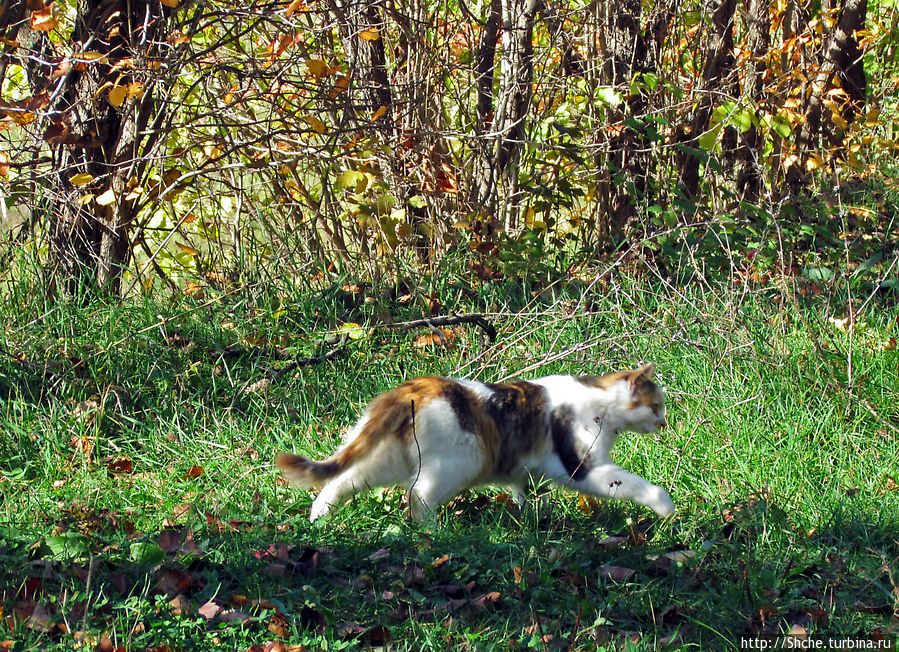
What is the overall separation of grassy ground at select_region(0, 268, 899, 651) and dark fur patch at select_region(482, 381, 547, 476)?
250 mm

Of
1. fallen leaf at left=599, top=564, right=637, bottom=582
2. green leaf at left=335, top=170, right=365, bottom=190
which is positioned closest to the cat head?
fallen leaf at left=599, top=564, right=637, bottom=582

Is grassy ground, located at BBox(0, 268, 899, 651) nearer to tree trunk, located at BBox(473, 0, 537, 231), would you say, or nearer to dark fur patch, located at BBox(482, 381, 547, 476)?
dark fur patch, located at BBox(482, 381, 547, 476)

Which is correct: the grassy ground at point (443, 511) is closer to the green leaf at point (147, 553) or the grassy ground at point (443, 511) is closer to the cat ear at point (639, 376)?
the green leaf at point (147, 553)

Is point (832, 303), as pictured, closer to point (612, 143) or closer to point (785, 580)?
point (612, 143)

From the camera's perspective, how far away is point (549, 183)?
8102mm

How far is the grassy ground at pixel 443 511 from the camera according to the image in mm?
3393

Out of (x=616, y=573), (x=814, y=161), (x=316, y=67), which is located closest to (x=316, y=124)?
(x=316, y=67)

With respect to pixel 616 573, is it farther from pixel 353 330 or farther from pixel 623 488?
pixel 353 330

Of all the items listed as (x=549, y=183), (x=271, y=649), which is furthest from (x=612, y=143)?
(x=271, y=649)

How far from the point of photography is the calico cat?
4.20 m

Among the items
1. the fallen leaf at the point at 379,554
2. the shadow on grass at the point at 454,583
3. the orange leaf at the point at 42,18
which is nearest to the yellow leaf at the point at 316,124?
the orange leaf at the point at 42,18

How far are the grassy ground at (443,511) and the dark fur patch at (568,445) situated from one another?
0.18m

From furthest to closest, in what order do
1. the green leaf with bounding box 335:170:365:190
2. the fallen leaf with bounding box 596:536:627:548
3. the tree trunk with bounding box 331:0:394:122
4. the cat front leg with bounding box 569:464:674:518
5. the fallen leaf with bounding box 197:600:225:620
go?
1. the tree trunk with bounding box 331:0:394:122
2. the green leaf with bounding box 335:170:365:190
3. the cat front leg with bounding box 569:464:674:518
4. the fallen leaf with bounding box 596:536:627:548
5. the fallen leaf with bounding box 197:600:225:620

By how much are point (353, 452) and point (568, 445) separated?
1071 mm
